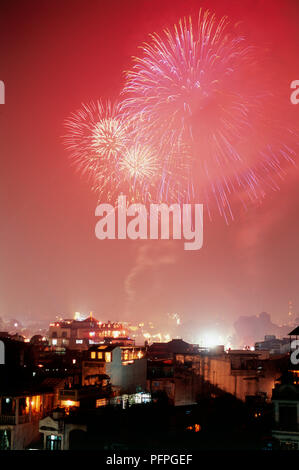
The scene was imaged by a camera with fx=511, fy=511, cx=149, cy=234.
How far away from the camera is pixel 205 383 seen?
42156 mm

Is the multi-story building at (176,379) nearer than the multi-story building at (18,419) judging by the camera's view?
No

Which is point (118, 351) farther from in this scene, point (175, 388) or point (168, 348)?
point (168, 348)

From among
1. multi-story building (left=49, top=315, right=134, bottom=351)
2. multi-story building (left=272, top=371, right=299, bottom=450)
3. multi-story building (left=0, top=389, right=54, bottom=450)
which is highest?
multi-story building (left=49, top=315, right=134, bottom=351)

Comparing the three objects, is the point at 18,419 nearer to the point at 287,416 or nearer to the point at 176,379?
the point at 176,379

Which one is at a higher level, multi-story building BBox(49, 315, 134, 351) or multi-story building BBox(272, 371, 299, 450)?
multi-story building BBox(49, 315, 134, 351)

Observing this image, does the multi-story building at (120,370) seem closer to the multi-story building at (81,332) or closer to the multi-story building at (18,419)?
the multi-story building at (18,419)

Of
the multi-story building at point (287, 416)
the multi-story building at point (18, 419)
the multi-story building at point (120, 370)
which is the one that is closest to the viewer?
the multi-story building at point (287, 416)

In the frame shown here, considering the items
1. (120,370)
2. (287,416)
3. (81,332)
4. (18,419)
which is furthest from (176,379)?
(81,332)

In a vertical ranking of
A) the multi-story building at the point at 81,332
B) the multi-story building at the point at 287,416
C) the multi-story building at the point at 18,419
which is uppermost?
the multi-story building at the point at 81,332

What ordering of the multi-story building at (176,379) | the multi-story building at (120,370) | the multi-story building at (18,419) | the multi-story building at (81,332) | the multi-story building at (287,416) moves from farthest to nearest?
1. the multi-story building at (81,332)
2. the multi-story building at (120,370)
3. the multi-story building at (176,379)
4. the multi-story building at (18,419)
5. the multi-story building at (287,416)

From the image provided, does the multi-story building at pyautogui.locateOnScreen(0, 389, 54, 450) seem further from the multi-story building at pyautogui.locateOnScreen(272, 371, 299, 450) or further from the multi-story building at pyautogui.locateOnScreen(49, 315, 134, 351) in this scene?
the multi-story building at pyautogui.locateOnScreen(49, 315, 134, 351)

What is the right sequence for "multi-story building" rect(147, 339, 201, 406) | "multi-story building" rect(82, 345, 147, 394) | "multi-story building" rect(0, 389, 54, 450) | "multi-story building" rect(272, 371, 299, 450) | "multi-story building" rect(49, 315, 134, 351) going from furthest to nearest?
"multi-story building" rect(49, 315, 134, 351)
"multi-story building" rect(82, 345, 147, 394)
"multi-story building" rect(147, 339, 201, 406)
"multi-story building" rect(0, 389, 54, 450)
"multi-story building" rect(272, 371, 299, 450)

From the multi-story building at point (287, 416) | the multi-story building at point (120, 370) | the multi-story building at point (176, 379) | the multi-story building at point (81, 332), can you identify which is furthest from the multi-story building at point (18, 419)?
the multi-story building at point (81, 332)

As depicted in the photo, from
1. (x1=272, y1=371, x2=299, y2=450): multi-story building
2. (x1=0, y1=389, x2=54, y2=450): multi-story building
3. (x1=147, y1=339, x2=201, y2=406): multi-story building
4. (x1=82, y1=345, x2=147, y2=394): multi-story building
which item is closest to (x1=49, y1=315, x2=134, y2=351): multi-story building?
(x1=147, y1=339, x2=201, y2=406): multi-story building
